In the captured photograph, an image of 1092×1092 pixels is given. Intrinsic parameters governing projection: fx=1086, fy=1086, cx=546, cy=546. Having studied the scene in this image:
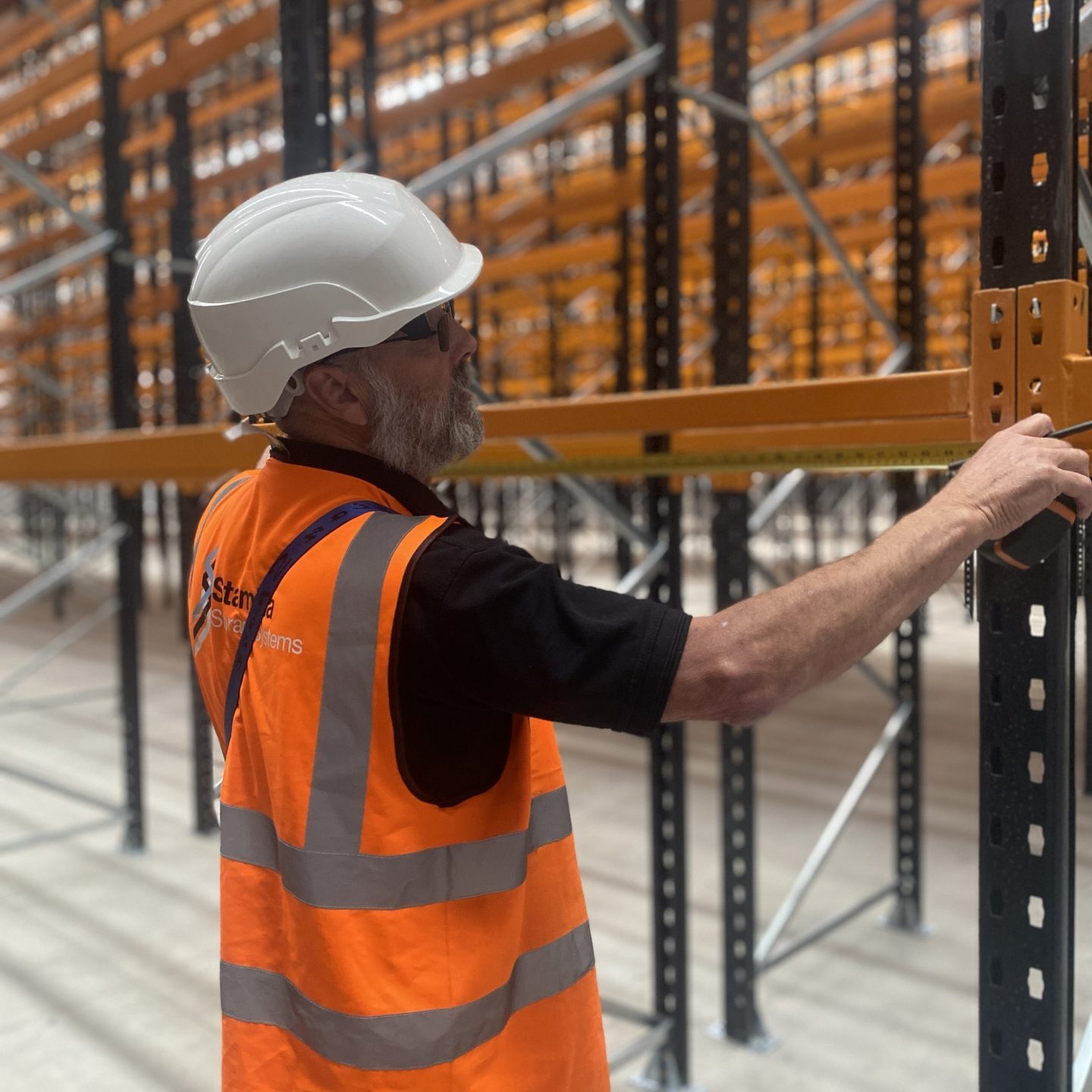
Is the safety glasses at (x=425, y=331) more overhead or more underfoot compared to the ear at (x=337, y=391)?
more overhead

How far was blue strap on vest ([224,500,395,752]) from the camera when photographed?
5.40ft

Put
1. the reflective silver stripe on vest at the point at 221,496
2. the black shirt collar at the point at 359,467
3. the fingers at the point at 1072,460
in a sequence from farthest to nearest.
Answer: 1. the reflective silver stripe on vest at the point at 221,496
2. the black shirt collar at the point at 359,467
3. the fingers at the point at 1072,460

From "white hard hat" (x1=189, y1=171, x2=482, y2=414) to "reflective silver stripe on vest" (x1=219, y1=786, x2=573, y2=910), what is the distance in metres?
0.73

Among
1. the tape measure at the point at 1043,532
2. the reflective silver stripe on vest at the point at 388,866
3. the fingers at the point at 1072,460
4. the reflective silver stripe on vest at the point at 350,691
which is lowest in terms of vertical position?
the reflective silver stripe on vest at the point at 388,866

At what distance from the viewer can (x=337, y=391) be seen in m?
1.76

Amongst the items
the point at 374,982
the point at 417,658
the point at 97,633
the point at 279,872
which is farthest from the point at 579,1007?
the point at 97,633

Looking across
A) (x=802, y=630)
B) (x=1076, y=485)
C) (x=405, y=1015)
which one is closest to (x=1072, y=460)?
(x=1076, y=485)

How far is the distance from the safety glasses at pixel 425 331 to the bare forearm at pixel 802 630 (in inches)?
27.4

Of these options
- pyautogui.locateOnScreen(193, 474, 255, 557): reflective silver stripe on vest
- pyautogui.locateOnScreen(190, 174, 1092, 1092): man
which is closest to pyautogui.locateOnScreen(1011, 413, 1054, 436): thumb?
pyautogui.locateOnScreen(190, 174, 1092, 1092): man

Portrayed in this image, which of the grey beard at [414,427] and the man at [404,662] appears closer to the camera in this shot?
the man at [404,662]

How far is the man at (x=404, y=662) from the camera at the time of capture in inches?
→ 56.6

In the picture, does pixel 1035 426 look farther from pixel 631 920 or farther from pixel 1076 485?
pixel 631 920

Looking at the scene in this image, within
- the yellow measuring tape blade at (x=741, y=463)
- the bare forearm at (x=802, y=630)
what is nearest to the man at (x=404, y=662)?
the bare forearm at (x=802, y=630)

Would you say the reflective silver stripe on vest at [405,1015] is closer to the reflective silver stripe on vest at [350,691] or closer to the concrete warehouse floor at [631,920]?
the reflective silver stripe on vest at [350,691]
